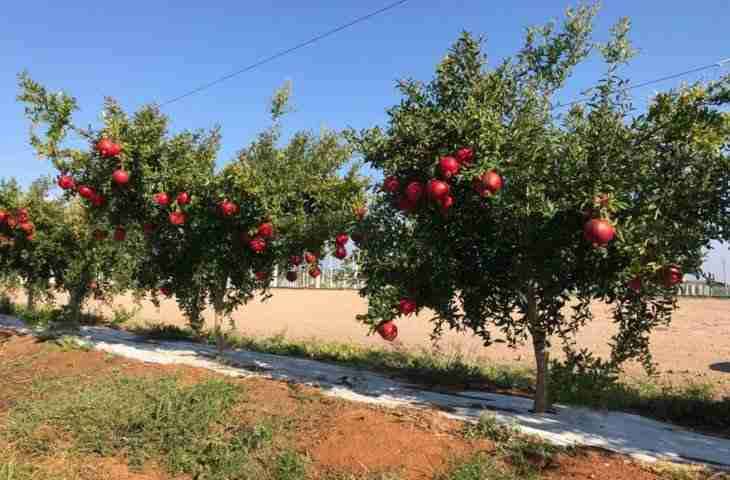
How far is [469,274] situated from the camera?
6.24m

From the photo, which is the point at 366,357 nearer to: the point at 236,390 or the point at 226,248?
the point at 226,248

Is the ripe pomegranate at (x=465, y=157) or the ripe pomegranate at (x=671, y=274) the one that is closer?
the ripe pomegranate at (x=671, y=274)

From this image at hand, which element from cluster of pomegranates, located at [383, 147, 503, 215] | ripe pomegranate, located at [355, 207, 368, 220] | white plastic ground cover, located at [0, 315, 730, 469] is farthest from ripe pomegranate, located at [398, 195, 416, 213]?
white plastic ground cover, located at [0, 315, 730, 469]

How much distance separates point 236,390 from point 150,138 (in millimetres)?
4380

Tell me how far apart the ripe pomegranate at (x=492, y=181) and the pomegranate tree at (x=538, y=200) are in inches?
0.5

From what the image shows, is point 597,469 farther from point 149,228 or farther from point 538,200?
point 149,228

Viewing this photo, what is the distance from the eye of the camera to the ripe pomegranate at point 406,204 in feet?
18.2

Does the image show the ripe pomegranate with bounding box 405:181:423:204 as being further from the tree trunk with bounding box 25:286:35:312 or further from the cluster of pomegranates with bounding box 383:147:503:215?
the tree trunk with bounding box 25:286:35:312

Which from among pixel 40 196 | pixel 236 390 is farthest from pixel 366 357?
pixel 40 196

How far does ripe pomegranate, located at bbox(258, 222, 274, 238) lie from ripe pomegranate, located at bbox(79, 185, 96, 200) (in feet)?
9.57

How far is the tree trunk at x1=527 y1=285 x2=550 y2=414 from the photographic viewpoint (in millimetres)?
6133

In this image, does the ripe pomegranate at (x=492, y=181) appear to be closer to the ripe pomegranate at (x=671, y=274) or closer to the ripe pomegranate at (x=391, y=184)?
the ripe pomegranate at (x=391, y=184)

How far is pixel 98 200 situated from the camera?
912cm

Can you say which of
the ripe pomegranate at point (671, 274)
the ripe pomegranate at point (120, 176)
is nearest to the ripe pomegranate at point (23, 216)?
the ripe pomegranate at point (120, 176)
